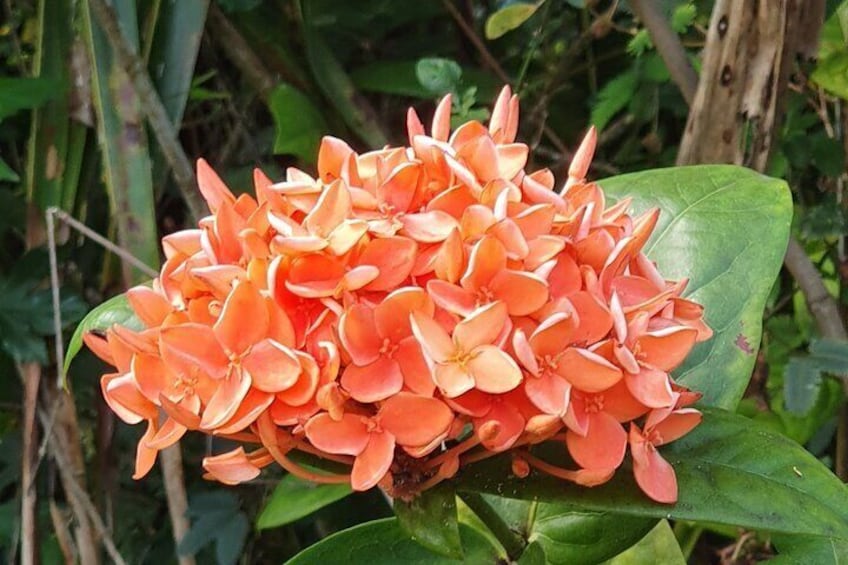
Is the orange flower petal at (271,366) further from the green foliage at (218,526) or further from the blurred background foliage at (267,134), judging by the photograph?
the green foliage at (218,526)

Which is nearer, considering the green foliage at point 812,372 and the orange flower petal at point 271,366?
the orange flower petal at point 271,366

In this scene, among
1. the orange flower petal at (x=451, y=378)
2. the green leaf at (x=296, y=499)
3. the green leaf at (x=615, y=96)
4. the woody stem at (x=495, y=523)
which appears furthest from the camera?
the green leaf at (x=615, y=96)

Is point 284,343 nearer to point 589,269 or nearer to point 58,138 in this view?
point 589,269

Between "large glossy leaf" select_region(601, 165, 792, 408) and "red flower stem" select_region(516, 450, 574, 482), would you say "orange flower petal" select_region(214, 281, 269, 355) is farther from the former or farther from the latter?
"large glossy leaf" select_region(601, 165, 792, 408)

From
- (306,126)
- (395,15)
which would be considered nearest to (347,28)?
(395,15)

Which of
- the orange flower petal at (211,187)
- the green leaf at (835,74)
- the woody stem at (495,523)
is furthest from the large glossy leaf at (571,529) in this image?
the green leaf at (835,74)
